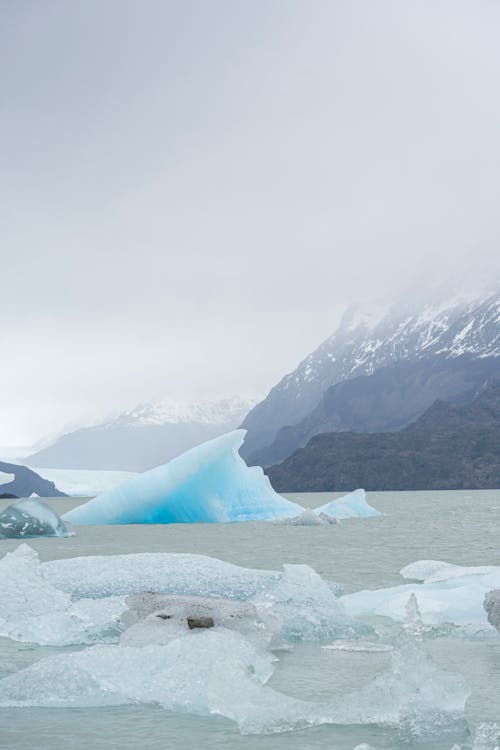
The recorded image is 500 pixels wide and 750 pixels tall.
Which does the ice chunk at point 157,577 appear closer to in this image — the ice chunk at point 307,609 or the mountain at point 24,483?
the ice chunk at point 307,609

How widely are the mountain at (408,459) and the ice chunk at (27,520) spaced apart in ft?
413

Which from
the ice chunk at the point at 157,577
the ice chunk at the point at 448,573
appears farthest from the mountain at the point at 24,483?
the ice chunk at the point at 157,577

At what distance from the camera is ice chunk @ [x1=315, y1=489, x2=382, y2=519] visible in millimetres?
49344

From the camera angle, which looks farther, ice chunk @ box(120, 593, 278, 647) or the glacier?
the glacier

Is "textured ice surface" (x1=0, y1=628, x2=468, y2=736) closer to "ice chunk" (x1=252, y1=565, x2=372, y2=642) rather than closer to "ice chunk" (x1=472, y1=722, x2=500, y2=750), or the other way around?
"ice chunk" (x1=472, y1=722, x2=500, y2=750)

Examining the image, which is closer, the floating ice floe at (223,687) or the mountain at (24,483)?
the floating ice floe at (223,687)

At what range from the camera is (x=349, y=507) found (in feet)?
166

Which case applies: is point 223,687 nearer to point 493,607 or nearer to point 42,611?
point 493,607

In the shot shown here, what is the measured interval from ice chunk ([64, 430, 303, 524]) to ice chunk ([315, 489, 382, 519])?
361 inches

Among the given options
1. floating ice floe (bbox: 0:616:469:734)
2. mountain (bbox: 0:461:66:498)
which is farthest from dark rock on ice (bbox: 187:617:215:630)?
mountain (bbox: 0:461:66:498)

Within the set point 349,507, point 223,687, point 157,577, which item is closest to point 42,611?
point 157,577

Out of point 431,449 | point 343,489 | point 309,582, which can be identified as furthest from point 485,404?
point 309,582

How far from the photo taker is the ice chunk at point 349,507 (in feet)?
162

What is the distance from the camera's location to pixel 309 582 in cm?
1106
